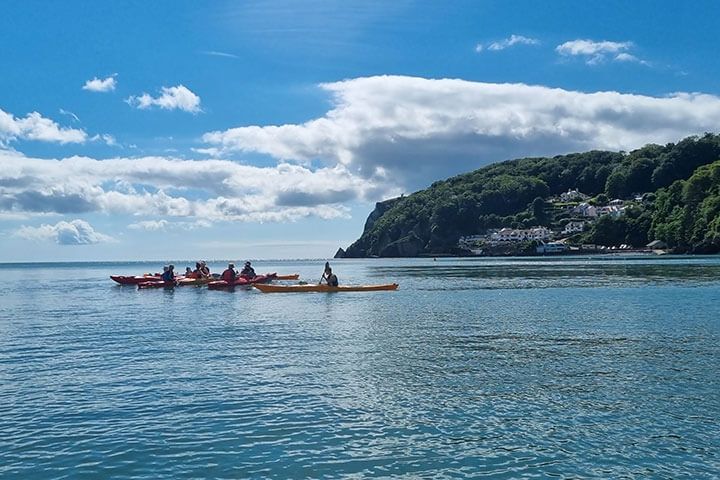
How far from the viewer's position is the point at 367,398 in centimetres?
1583

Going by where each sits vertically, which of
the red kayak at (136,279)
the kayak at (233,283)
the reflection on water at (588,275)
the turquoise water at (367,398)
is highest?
the red kayak at (136,279)

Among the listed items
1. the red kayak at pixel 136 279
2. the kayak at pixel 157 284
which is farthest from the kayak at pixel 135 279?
the kayak at pixel 157 284

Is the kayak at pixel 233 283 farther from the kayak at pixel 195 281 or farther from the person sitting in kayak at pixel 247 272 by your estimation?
the kayak at pixel 195 281

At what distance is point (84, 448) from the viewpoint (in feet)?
40.4

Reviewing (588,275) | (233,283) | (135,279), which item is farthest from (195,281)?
(588,275)

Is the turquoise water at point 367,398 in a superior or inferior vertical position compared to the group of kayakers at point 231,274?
inferior

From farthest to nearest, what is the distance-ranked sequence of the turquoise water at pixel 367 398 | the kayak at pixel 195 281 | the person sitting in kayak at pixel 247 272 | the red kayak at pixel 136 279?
the red kayak at pixel 136 279 < the kayak at pixel 195 281 < the person sitting in kayak at pixel 247 272 < the turquoise water at pixel 367 398

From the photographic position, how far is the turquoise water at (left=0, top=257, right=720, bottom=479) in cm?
1132

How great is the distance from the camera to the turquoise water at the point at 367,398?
446 inches

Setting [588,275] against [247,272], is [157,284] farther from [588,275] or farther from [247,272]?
[588,275]

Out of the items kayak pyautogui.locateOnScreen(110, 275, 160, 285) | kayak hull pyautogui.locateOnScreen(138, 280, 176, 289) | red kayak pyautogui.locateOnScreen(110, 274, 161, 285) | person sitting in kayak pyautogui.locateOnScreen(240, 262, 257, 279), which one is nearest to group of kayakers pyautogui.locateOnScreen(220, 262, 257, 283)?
person sitting in kayak pyautogui.locateOnScreen(240, 262, 257, 279)

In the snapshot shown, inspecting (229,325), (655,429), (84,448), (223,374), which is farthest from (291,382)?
(229,325)

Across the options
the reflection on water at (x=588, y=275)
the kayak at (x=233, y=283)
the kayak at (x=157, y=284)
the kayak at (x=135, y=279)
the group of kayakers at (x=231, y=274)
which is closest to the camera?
the group of kayakers at (x=231, y=274)

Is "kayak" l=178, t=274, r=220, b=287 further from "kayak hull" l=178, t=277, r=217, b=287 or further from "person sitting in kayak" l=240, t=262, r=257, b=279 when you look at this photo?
"person sitting in kayak" l=240, t=262, r=257, b=279
